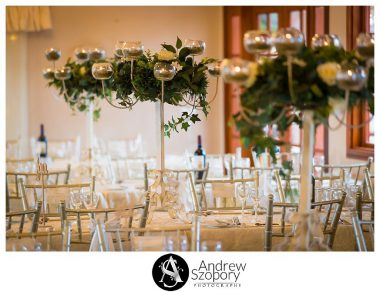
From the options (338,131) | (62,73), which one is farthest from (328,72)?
(338,131)

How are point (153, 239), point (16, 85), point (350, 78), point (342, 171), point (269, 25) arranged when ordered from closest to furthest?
point (350, 78)
point (153, 239)
point (342, 171)
point (269, 25)
point (16, 85)

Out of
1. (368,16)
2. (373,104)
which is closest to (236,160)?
(368,16)

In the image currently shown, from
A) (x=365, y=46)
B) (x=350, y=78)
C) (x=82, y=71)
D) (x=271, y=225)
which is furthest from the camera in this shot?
(x=82, y=71)

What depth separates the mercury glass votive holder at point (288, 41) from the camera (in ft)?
10.9

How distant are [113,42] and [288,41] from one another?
714cm

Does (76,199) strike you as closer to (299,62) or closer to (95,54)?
(299,62)

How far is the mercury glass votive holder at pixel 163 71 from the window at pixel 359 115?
3120 mm

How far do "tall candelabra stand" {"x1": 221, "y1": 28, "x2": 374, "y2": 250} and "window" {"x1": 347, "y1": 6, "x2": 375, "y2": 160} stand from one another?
4062mm

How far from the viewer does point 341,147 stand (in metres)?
8.02

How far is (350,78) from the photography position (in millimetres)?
3246

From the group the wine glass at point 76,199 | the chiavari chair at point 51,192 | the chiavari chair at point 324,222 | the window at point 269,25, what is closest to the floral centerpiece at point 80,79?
the chiavari chair at point 51,192

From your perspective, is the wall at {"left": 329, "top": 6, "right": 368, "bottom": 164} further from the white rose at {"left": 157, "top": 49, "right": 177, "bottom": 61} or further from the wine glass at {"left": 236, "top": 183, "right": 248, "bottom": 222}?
the white rose at {"left": 157, "top": 49, "right": 177, "bottom": 61}

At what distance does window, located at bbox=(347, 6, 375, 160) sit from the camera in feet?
25.0
